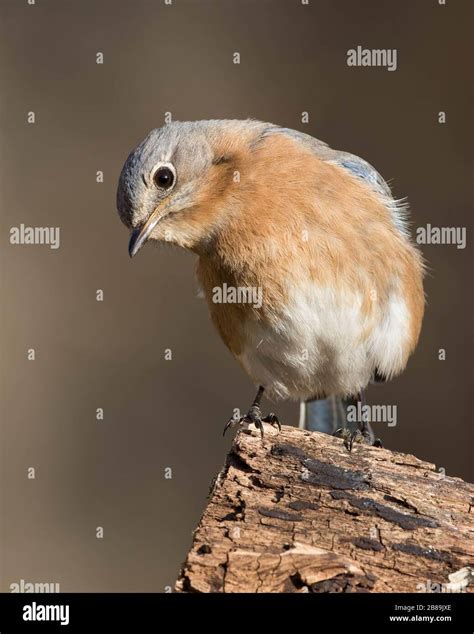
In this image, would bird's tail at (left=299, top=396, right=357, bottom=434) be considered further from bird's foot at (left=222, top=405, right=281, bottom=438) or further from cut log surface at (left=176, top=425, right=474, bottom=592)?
cut log surface at (left=176, top=425, right=474, bottom=592)

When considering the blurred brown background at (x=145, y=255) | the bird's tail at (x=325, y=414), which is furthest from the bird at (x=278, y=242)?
the blurred brown background at (x=145, y=255)

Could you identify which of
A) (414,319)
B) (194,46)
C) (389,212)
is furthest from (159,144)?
(194,46)

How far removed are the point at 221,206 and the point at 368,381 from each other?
5.83 feet

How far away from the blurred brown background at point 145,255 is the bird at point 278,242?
145 inches

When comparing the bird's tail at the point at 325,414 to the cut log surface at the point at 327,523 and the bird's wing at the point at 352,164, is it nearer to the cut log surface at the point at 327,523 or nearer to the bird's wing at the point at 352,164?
the bird's wing at the point at 352,164

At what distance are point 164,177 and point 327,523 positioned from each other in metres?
2.35

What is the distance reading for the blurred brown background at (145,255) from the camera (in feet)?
32.9

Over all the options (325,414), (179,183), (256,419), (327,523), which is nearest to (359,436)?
(256,419)

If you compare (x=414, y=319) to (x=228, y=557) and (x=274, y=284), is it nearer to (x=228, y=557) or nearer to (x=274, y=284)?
(x=274, y=284)

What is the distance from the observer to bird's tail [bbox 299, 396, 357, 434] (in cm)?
727

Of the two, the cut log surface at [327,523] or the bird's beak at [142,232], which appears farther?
the bird's beak at [142,232]

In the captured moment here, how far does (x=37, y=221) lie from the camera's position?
10.9 meters

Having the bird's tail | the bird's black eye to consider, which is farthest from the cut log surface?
the bird's tail

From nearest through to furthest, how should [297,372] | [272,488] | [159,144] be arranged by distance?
[272,488] < [159,144] < [297,372]
